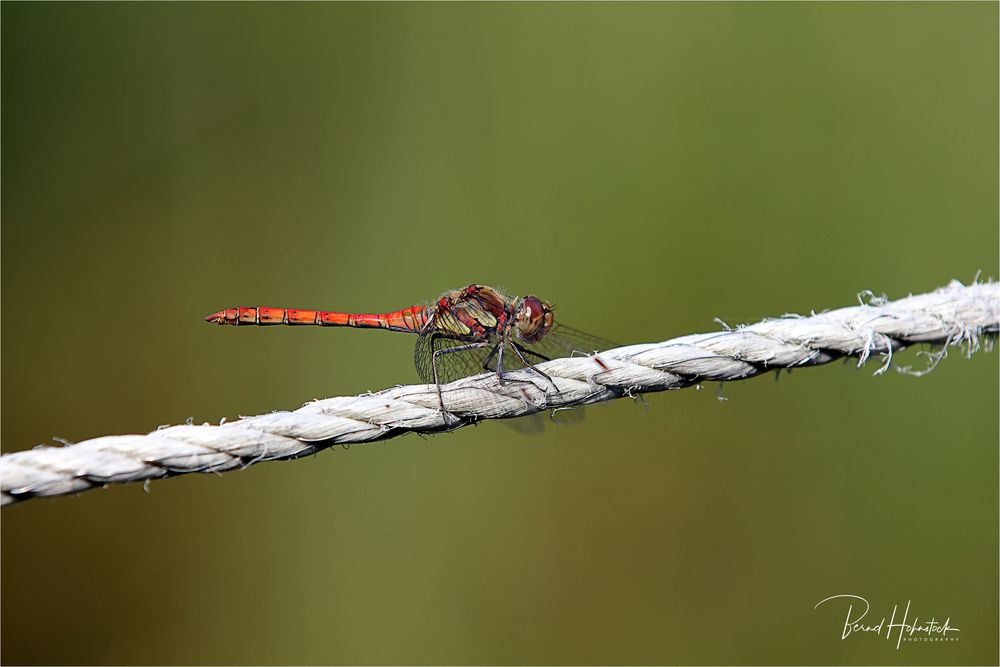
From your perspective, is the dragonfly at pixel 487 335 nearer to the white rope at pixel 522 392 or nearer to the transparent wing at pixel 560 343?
the transparent wing at pixel 560 343

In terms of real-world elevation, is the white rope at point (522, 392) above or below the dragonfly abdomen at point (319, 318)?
below

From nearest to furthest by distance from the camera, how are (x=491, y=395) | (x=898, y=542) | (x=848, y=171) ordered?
1. (x=491, y=395)
2. (x=898, y=542)
3. (x=848, y=171)

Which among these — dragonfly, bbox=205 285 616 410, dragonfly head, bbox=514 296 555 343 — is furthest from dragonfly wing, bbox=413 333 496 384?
dragonfly head, bbox=514 296 555 343

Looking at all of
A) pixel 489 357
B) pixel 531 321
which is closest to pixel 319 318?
pixel 489 357

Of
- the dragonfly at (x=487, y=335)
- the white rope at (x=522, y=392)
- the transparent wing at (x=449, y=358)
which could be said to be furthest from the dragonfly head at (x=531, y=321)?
the white rope at (x=522, y=392)

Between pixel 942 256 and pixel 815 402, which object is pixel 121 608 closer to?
pixel 815 402

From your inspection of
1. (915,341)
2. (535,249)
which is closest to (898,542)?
(915,341)
